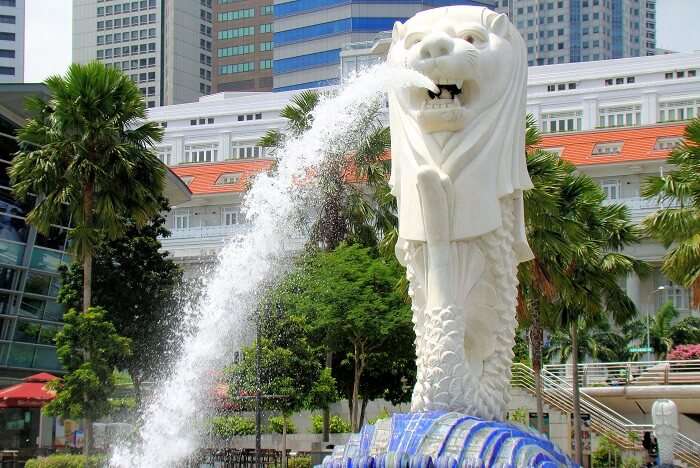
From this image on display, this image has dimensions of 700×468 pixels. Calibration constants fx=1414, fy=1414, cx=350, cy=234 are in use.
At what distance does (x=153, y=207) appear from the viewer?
3819 cm

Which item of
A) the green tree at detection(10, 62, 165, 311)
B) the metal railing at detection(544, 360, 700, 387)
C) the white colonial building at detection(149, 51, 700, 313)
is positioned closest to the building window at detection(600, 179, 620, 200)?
the white colonial building at detection(149, 51, 700, 313)

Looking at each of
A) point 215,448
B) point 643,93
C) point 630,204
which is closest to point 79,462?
point 215,448

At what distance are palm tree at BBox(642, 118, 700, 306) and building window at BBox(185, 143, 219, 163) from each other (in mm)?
67230

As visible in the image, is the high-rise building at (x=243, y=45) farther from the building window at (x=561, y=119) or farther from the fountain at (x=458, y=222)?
the fountain at (x=458, y=222)

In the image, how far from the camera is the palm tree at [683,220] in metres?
28.4

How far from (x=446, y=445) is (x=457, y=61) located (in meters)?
5.77

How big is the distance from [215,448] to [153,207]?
23.8 ft

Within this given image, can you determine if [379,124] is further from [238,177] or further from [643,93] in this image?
[643,93]

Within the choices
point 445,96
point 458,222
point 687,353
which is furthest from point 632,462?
point 445,96

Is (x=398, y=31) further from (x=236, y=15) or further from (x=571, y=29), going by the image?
(x=571, y=29)

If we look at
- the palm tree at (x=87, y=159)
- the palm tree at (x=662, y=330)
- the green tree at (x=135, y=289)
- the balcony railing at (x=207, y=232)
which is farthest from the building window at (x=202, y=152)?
the palm tree at (x=87, y=159)

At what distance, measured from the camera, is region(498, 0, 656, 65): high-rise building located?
168 meters

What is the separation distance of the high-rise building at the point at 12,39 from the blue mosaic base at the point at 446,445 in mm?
125535

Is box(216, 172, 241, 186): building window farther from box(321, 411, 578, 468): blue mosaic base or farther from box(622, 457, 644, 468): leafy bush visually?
box(321, 411, 578, 468): blue mosaic base
